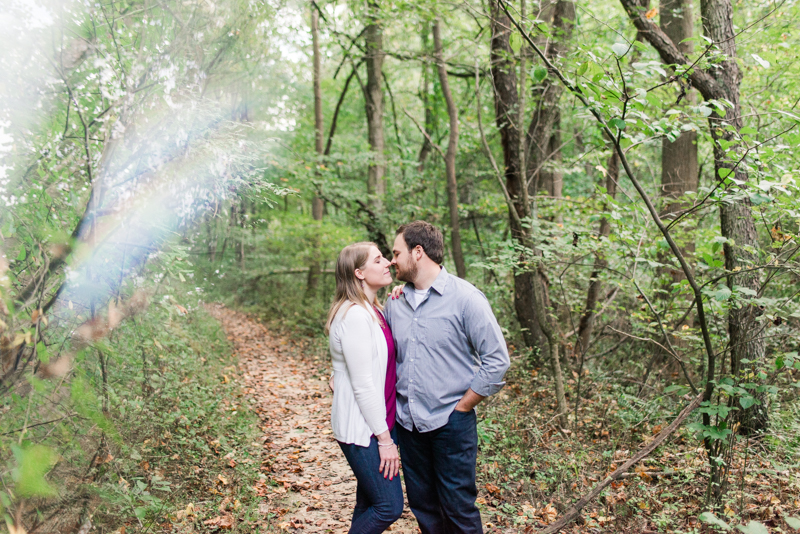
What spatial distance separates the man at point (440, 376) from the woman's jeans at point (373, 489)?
0.30 meters

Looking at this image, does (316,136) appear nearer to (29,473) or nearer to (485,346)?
(485,346)

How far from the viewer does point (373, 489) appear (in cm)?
255

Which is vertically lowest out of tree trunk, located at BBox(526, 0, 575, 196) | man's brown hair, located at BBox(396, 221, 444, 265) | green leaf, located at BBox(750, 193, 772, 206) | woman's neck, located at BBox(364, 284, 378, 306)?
woman's neck, located at BBox(364, 284, 378, 306)

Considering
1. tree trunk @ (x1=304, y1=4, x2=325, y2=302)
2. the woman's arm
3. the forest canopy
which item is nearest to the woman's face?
the woman's arm

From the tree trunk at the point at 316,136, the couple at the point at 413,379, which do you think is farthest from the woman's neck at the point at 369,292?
the tree trunk at the point at 316,136

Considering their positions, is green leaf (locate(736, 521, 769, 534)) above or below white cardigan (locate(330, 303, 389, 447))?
below

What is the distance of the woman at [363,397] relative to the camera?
252 centimetres

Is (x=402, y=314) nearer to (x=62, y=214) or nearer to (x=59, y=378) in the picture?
(x=59, y=378)

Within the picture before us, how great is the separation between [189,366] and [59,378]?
407 cm

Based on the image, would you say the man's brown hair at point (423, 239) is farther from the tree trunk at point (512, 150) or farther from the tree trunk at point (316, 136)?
the tree trunk at point (316, 136)

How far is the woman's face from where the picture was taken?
2701 mm

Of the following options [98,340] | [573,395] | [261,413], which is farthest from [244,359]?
[98,340]

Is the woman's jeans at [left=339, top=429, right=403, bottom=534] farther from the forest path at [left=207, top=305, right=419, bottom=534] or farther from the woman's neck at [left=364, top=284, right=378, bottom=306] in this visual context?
the forest path at [left=207, top=305, right=419, bottom=534]

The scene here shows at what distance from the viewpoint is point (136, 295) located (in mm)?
3471
